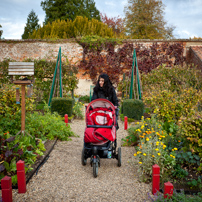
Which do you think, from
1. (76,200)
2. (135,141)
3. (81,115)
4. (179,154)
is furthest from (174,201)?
(81,115)

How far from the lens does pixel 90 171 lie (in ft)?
13.5

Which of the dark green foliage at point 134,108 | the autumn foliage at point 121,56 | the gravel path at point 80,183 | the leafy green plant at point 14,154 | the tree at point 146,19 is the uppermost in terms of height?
the tree at point 146,19

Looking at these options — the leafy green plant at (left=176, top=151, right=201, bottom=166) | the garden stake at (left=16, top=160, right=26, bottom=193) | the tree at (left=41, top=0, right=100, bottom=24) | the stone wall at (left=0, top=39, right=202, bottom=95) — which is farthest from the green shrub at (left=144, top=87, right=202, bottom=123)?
the tree at (left=41, top=0, right=100, bottom=24)

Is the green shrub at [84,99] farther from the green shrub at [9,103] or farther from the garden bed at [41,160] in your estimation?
the garden bed at [41,160]

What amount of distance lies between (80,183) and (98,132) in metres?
0.85

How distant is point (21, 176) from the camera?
125 inches

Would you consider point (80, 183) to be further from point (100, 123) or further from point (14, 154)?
point (14, 154)

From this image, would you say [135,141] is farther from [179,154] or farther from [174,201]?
[174,201]

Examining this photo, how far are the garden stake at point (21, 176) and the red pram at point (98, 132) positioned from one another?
114cm

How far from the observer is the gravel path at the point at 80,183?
10.6 ft

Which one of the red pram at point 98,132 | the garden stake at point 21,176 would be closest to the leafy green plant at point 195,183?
the red pram at point 98,132

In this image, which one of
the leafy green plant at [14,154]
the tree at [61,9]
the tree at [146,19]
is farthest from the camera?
the tree at [61,9]

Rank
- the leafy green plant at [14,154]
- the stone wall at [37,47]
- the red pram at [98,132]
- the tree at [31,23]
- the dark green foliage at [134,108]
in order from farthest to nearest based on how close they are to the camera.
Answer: the tree at [31,23]
the stone wall at [37,47]
the dark green foliage at [134,108]
the red pram at [98,132]
the leafy green plant at [14,154]

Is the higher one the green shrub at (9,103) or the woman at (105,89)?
the woman at (105,89)
